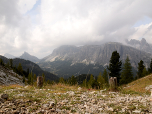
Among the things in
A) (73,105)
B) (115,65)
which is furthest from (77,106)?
(115,65)

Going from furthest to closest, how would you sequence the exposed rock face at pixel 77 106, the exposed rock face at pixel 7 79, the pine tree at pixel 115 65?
the exposed rock face at pixel 7 79
the pine tree at pixel 115 65
the exposed rock face at pixel 77 106

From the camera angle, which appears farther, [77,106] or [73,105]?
[73,105]

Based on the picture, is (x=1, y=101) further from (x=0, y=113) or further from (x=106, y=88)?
(x=106, y=88)

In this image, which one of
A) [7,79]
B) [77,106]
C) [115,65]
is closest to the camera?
[77,106]

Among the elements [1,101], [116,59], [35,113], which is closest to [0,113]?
[35,113]

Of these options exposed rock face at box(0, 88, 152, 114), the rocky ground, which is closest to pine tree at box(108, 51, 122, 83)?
the rocky ground

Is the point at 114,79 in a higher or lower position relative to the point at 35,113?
higher

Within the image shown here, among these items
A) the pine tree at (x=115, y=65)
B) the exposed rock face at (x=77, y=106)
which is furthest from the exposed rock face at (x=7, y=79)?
the pine tree at (x=115, y=65)

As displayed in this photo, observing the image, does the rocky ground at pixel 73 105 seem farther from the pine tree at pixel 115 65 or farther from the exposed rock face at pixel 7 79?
the exposed rock face at pixel 7 79

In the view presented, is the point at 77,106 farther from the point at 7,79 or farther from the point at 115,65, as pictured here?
the point at 7,79

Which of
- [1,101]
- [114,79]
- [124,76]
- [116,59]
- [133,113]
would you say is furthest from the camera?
[124,76]

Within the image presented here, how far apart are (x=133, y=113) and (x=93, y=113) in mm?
1429

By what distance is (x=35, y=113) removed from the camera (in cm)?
362

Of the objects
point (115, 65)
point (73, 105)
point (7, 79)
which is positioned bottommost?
point (7, 79)
